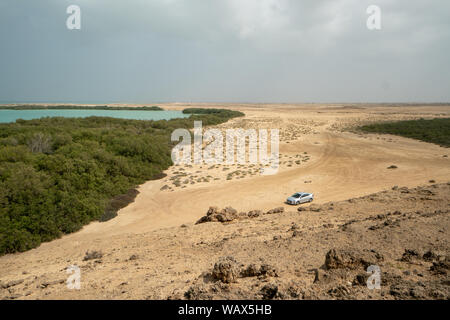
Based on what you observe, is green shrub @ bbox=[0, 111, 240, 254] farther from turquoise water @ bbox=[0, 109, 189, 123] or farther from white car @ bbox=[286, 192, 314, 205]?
turquoise water @ bbox=[0, 109, 189, 123]

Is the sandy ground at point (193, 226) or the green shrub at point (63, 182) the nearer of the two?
the sandy ground at point (193, 226)

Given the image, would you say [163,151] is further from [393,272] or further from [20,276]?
[393,272]

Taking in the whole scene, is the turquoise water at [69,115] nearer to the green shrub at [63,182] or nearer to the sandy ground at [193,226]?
the green shrub at [63,182]

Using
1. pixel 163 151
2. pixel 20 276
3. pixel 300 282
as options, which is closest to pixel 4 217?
pixel 20 276

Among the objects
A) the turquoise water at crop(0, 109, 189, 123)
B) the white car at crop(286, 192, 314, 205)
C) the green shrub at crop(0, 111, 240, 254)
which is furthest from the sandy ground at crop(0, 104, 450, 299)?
the turquoise water at crop(0, 109, 189, 123)

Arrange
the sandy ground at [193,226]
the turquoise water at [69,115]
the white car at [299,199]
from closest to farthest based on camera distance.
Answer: the sandy ground at [193,226]
the white car at [299,199]
the turquoise water at [69,115]

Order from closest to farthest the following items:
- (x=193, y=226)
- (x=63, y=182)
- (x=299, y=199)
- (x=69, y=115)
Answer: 1. (x=193, y=226)
2. (x=63, y=182)
3. (x=299, y=199)
4. (x=69, y=115)

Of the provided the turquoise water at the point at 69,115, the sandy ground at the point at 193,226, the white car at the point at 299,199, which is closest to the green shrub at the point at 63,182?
the sandy ground at the point at 193,226

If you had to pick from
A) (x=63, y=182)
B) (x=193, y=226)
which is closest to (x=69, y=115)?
(x=63, y=182)

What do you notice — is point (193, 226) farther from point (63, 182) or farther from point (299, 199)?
point (63, 182)
